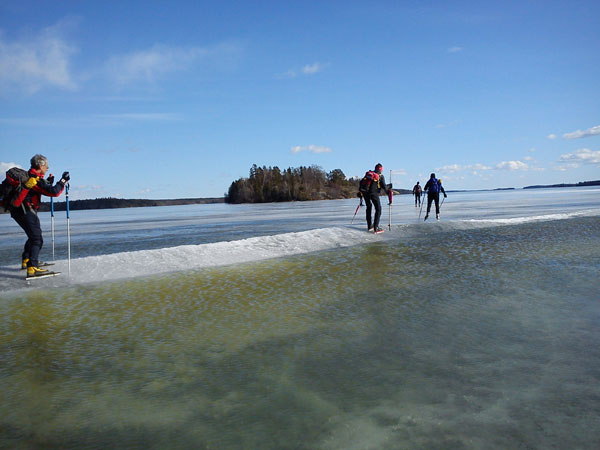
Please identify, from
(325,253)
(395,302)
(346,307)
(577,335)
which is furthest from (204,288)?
(577,335)

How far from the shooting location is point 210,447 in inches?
107

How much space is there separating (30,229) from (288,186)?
119678mm

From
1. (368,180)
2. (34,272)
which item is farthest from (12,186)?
(368,180)

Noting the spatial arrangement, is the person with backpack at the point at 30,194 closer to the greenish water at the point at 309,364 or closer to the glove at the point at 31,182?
the glove at the point at 31,182

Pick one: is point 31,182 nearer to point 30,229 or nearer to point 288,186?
point 30,229

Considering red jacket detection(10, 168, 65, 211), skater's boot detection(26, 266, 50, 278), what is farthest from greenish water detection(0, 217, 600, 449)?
red jacket detection(10, 168, 65, 211)

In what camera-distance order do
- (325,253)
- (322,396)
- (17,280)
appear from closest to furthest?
1. (322,396)
2. (17,280)
3. (325,253)

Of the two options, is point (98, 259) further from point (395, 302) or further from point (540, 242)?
point (540, 242)

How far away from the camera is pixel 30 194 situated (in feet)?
26.1

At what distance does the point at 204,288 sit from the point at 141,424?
465 centimetres

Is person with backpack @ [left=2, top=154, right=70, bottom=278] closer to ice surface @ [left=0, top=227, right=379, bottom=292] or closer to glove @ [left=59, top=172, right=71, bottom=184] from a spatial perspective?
glove @ [left=59, top=172, right=71, bottom=184]

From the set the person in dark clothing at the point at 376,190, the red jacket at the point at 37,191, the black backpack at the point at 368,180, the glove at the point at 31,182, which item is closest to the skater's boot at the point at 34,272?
the red jacket at the point at 37,191

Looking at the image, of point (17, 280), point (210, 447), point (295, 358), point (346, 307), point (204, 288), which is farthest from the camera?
point (17, 280)

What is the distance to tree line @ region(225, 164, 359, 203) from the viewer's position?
126500 mm
